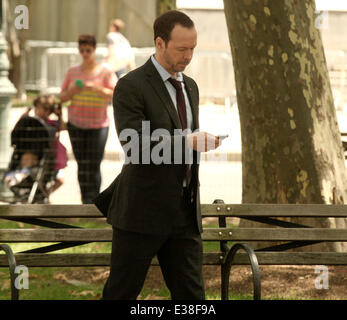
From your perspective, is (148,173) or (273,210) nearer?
(148,173)

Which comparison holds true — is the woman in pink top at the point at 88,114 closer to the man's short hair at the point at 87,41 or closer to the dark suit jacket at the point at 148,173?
the man's short hair at the point at 87,41

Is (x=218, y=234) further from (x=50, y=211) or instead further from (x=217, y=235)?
(x=50, y=211)

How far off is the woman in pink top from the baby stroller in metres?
0.28

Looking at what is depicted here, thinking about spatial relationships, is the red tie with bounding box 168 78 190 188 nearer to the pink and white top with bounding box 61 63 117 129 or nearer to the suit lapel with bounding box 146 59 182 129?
the suit lapel with bounding box 146 59 182 129

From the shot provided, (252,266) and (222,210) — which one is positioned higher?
(222,210)

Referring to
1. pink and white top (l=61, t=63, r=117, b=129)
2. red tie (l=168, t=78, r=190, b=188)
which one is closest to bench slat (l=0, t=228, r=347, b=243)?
red tie (l=168, t=78, r=190, b=188)

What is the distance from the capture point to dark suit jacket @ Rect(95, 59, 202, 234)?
5172 millimetres

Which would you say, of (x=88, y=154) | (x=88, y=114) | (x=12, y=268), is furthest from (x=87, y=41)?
(x=12, y=268)

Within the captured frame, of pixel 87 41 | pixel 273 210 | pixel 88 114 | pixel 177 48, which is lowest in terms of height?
pixel 273 210

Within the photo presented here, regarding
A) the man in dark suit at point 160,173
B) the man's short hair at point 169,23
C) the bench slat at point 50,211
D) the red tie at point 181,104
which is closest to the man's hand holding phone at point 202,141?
the man in dark suit at point 160,173

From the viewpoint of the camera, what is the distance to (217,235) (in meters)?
6.57

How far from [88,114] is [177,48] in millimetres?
6202

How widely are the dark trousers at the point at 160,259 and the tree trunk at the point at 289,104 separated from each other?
8.76 ft
